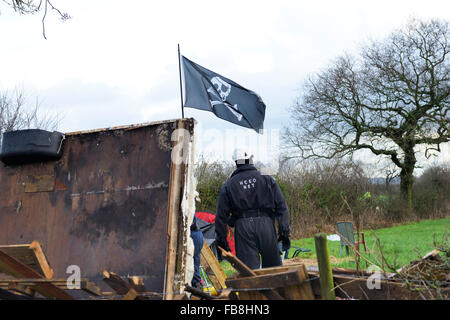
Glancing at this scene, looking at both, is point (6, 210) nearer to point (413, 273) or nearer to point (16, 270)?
point (16, 270)

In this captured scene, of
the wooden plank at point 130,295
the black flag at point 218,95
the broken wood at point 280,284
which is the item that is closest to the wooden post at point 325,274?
the broken wood at point 280,284

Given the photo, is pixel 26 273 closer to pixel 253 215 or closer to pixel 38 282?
pixel 38 282

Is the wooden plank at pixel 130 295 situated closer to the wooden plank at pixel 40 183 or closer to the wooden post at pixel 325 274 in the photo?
the wooden post at pixel 325 274

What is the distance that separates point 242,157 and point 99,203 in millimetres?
1662

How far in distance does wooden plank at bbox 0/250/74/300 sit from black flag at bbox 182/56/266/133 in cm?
429

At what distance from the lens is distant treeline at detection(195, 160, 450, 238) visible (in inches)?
691

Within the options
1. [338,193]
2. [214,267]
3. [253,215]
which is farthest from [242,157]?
[338,193]

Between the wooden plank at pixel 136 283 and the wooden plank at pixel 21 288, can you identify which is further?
the wooden plank at pixel 136 283

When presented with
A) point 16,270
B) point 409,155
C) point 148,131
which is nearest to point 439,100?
point 409,155

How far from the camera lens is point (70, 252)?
14.8 ft

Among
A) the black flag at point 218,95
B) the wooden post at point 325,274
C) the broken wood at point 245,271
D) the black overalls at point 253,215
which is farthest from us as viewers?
the black flag at point 218,95

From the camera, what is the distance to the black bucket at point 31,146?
4902 millimetres

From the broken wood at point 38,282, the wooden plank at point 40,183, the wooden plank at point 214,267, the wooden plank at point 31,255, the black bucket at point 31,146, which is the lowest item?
the wooden plank at point 214,267

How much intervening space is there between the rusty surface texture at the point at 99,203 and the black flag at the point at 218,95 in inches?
102
